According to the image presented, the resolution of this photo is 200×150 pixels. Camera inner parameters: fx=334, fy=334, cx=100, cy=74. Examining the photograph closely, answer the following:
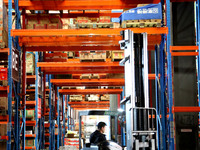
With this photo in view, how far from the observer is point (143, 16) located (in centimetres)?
870

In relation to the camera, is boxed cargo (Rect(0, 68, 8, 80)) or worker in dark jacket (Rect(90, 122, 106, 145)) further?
worker in dark jacket (Rect(90, 122, 106, 145))

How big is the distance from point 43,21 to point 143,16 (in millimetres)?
2949

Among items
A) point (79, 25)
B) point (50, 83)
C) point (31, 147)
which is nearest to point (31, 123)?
point (31, 147)

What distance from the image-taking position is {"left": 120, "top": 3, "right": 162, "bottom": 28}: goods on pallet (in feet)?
28.4

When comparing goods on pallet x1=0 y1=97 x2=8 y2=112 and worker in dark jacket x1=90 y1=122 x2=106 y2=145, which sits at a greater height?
goods on pallet x1=0 y1=97 x2=8 y2=112

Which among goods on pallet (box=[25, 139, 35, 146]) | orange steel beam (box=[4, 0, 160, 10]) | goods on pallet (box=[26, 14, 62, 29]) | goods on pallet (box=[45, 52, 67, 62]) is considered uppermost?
orange steel beam (box=[4, 0, 160, 10])

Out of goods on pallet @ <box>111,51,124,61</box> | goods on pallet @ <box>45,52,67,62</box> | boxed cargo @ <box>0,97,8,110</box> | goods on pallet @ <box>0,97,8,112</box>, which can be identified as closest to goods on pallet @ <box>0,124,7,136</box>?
goods on pallet @ <box>0,97,8,112</box>

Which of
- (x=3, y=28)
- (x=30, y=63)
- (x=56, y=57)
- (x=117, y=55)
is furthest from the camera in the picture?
(x=56, y=57)

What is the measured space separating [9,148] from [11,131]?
1.93ft

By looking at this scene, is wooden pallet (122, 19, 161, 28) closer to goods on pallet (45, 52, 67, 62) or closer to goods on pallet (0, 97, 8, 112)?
goods on pallet (0, 97, 8, 112)

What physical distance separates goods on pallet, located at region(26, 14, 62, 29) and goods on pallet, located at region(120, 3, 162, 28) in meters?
2.07

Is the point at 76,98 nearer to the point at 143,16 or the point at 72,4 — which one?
the point at 72,4

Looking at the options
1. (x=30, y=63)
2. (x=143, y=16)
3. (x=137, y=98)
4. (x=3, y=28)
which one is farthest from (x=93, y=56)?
(x=137, y=98)

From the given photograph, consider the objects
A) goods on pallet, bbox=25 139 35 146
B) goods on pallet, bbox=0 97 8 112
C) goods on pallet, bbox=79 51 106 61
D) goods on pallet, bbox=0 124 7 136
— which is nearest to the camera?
goods on pallet, bbox=0 124 7 136
